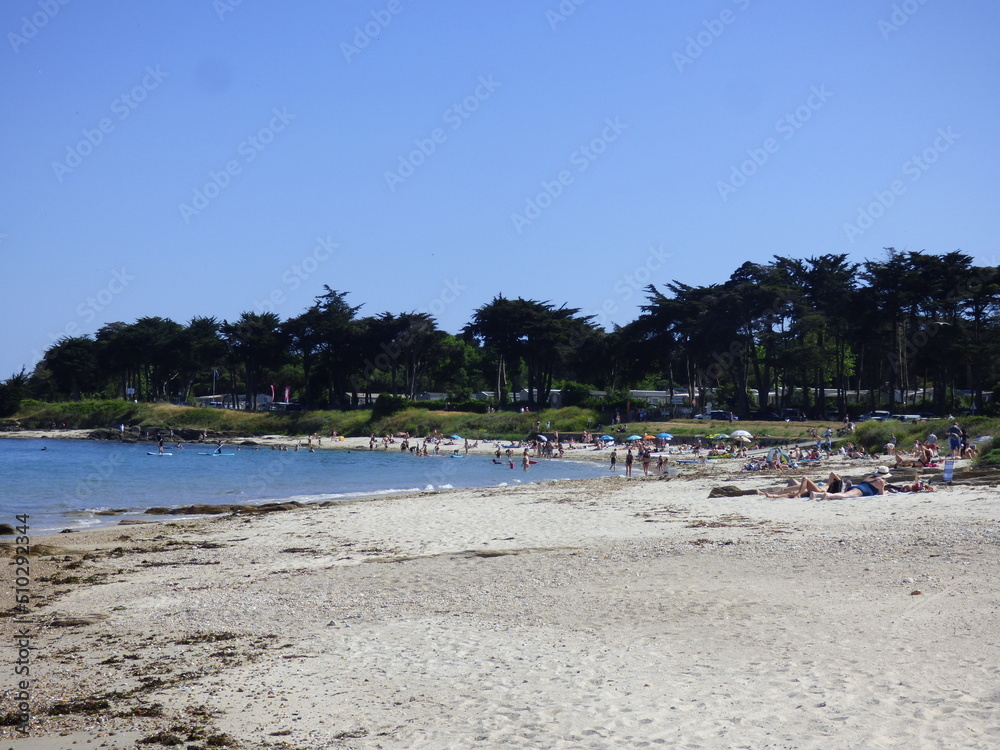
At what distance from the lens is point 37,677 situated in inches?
277

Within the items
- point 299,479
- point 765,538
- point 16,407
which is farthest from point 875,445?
point 16,407

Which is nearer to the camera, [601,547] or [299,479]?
[601,547]

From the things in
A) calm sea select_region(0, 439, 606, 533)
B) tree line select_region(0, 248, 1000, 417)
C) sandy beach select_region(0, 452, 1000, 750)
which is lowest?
calm sea select_region(0, 439, 606, 533)

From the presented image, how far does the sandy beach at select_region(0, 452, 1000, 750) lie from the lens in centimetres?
557

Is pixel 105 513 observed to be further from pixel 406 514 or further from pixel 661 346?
pixel 661 346

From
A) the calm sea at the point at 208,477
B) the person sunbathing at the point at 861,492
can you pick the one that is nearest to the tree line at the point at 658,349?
the calm sea at the point at 208,477

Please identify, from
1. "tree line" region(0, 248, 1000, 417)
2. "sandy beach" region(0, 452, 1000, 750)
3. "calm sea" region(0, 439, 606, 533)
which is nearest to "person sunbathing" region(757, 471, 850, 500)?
"sandy beach" region(0, 452, 1000, 750)

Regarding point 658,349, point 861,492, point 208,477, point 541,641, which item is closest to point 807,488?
point 861,492

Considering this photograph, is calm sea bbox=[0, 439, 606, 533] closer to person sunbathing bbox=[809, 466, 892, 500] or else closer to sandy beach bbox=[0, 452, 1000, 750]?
sandy beach bbox=[0, 452, 1000, 750]

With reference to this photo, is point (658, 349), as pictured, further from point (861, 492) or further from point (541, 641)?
point (541, 641)

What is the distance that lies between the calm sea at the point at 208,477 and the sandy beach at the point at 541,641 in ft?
34.7

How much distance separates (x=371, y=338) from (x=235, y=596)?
69.3m

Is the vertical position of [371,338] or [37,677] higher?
[371,338]

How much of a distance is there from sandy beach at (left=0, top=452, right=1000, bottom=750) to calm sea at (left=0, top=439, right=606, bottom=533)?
10591 mm
